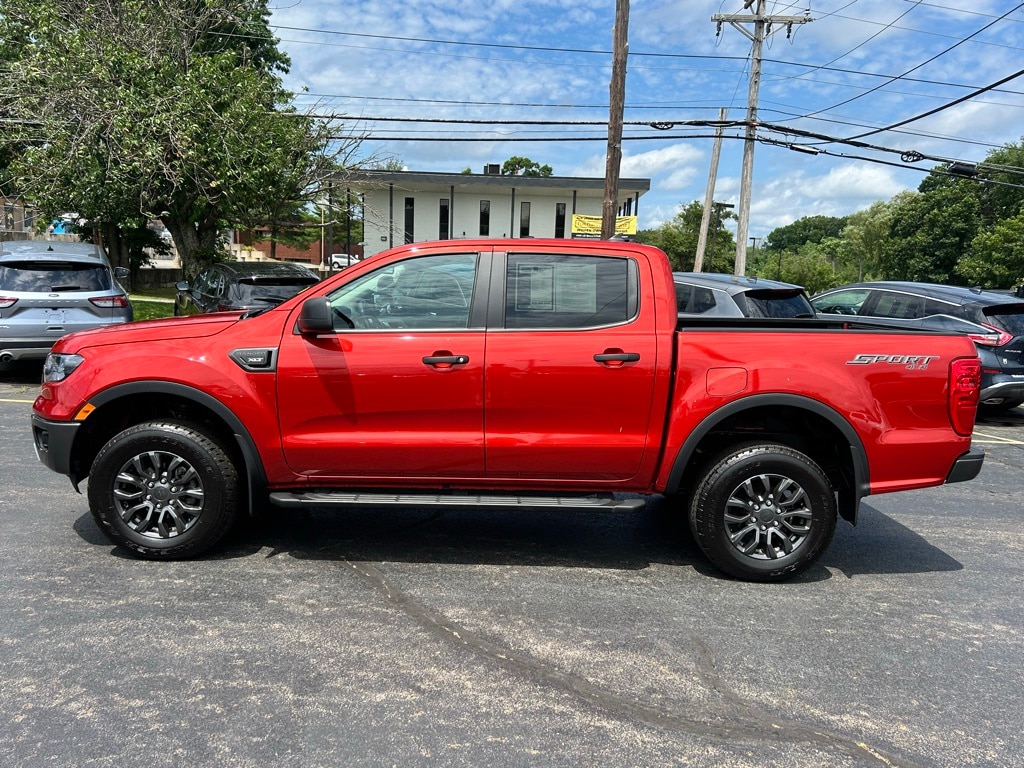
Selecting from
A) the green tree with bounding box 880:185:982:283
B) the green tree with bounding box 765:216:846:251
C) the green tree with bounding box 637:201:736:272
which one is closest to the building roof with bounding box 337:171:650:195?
the green tree with bounding box 637:201:736:272

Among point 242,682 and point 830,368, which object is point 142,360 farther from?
point 830,368

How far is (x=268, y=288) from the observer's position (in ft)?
34.0

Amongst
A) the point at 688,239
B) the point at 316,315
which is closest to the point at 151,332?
the point at 316,315

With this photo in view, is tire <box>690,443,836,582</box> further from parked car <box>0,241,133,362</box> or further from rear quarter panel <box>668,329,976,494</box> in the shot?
parked car <box>0,241,133,362</box>

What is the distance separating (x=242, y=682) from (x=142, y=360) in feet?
6.31

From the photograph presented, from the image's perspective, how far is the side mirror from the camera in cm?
383

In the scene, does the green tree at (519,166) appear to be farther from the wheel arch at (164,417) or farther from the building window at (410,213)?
the wheel arch at (164,417)

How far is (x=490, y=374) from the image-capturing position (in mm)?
3951

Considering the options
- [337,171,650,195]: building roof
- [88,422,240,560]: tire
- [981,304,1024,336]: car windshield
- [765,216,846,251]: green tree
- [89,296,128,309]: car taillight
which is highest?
[765,216,846,251]: green tree

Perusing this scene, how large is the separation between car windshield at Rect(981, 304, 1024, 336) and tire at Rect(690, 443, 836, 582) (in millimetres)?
6448

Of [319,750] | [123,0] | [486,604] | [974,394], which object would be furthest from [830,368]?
[123,0]

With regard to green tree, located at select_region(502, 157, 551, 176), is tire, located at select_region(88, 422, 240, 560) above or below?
below

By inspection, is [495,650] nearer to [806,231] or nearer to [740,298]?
[740,298]

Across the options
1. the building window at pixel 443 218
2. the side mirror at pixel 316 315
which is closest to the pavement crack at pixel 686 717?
the side mirror at pixel 316 315
